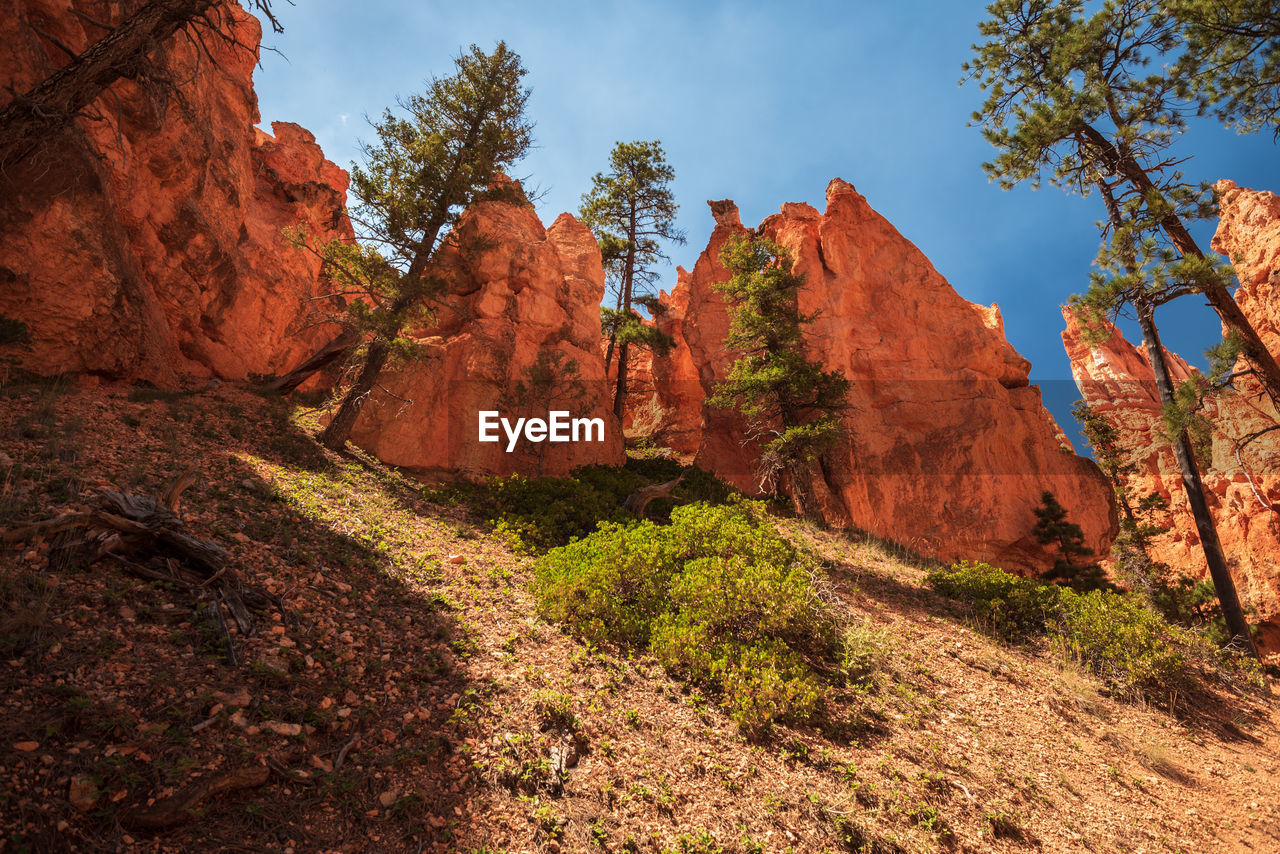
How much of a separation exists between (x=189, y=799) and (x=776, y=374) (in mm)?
15676

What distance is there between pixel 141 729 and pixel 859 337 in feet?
76.6

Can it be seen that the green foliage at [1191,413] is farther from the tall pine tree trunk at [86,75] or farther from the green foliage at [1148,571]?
the tall pine tree trunk at [86,75]

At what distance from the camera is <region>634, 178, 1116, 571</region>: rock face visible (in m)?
19.3

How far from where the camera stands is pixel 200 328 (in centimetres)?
1584

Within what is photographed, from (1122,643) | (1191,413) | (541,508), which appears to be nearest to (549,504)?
(541,508)

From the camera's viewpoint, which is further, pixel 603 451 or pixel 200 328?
pixel 603 451

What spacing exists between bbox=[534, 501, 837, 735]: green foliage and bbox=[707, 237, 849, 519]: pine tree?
7958 millimetres

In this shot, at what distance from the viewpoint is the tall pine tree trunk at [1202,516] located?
11.1m

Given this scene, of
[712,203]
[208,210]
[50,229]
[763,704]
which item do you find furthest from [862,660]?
[712,203]

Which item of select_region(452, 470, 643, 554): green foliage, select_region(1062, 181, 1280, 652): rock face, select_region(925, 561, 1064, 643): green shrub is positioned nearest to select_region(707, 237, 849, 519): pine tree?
→ select_region(452, 470, 643, 554): green foliage

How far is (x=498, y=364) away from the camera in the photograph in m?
18.0

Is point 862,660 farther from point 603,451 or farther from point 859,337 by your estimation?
point 859,337

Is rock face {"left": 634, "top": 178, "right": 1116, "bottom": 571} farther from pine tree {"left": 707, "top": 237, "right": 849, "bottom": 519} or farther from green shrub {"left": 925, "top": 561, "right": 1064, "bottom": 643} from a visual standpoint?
green shrub {"left": 925, "top": 561, "right": 1064, "bottom": 643}

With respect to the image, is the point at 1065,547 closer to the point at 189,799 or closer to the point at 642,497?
the point at 642,497
